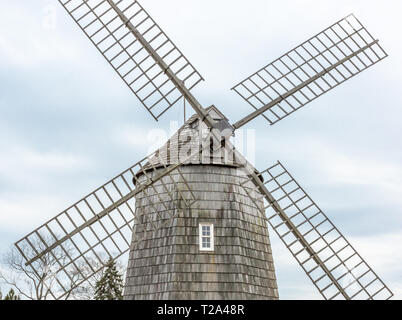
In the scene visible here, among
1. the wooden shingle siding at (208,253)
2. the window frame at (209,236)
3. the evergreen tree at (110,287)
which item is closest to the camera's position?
the wooden shingle siding at (208,253)

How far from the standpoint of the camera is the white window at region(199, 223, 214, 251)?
500 inches

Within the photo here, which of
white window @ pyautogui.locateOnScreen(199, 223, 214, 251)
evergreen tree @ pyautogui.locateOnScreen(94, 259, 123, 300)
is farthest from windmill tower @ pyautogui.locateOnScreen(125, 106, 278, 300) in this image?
evergreen tree @ pyautogui.locateOnScreen(94, 259, 123, 300)

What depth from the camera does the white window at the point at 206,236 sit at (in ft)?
41.7

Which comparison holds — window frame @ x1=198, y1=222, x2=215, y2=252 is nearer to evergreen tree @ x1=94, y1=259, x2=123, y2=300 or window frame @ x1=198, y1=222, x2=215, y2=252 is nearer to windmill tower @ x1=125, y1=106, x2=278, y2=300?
windmill tower @ x1=125, y1=106, x2=278, y2=300

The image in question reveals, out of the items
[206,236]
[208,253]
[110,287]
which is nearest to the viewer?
[208,253]

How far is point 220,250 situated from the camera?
12719mm

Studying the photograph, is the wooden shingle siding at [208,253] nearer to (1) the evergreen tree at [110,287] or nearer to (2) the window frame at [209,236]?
(2) the window frame at [209,236]

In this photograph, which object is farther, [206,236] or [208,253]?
[206,236]

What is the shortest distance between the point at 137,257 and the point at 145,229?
681mm

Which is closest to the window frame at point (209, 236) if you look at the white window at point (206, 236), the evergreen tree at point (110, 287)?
the white window at point (206, 236)

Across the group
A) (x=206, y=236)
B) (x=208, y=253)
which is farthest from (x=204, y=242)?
(x=208, y=253)

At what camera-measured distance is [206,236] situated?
12.8 metres

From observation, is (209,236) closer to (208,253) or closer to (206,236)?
(206,236)
